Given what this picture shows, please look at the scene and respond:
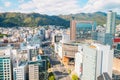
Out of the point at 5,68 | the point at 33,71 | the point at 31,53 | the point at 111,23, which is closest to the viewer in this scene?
the point at 5,68

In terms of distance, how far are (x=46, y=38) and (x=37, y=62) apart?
30.3 m

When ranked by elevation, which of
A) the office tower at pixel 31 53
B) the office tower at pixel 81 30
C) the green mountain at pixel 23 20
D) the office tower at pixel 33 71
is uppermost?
the green mountain at pixel 23 20

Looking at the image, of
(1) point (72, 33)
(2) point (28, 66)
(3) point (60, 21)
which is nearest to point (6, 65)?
(2) point (28, 66)

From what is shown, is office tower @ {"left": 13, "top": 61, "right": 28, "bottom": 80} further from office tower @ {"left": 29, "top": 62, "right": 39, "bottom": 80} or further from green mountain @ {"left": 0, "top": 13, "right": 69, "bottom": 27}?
green mountain @ {"left": 0, "top": 13, "right": 69, "bottom": 27}

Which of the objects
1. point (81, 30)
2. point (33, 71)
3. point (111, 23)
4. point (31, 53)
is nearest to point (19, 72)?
point (33, 71)

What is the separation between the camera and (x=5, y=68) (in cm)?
1658

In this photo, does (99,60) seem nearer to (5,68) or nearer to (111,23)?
(5,68)

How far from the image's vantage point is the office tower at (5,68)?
16.4m

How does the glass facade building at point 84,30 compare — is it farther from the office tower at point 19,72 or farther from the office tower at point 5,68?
the office tower at point 5,68

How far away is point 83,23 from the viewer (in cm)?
3591

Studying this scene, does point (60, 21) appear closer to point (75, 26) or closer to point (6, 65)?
point (75, 26)

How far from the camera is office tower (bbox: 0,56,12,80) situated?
1644cm

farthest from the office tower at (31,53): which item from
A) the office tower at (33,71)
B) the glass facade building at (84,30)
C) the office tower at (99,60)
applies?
the glass facade building at (84,30)

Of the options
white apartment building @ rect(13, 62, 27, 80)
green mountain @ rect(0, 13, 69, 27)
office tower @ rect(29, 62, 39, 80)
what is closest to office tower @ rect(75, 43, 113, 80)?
office tower @ rect(29, 62, 39, 80)
